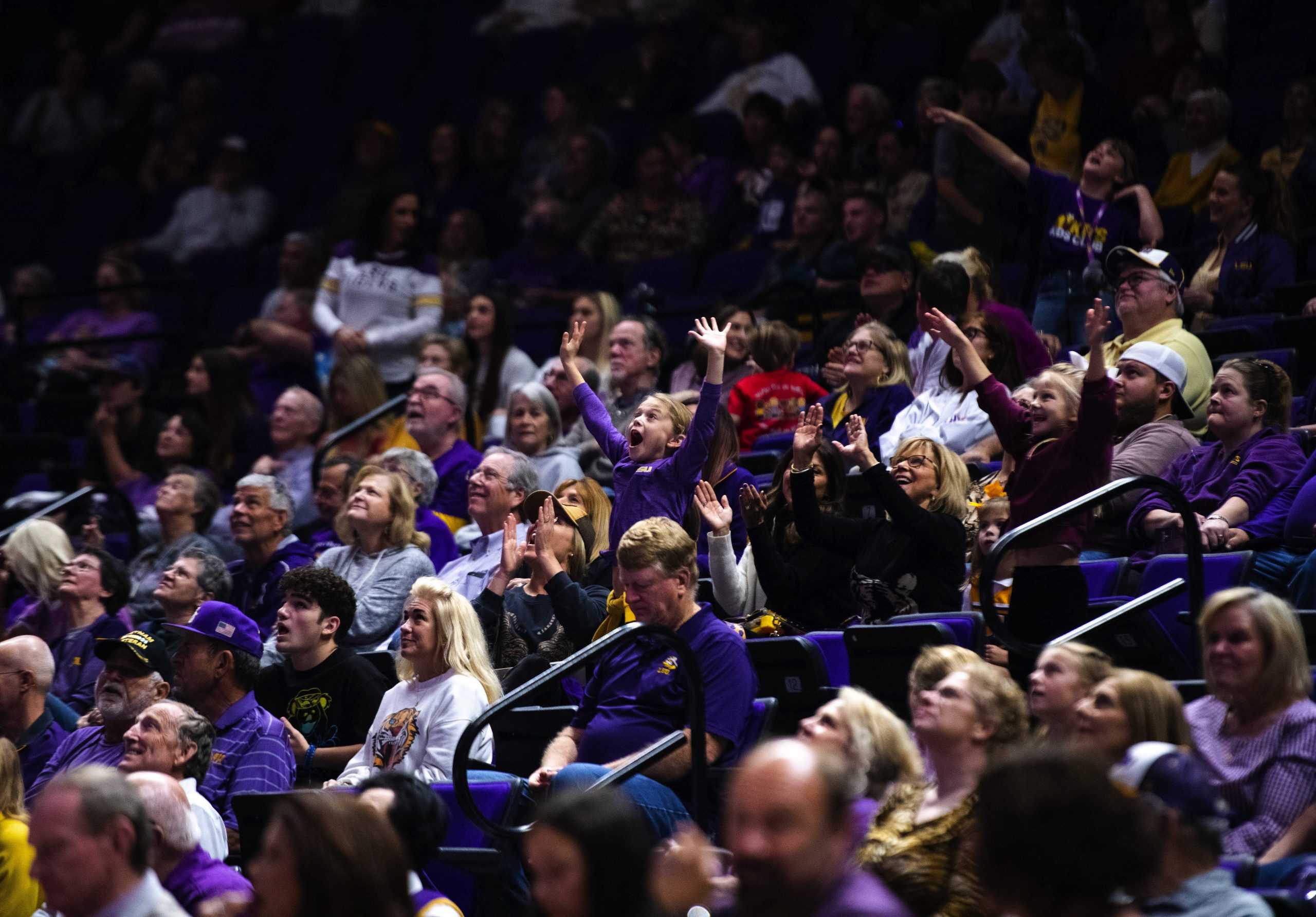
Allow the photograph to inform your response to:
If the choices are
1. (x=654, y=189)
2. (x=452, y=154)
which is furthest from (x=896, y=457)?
(x=452, y=154)

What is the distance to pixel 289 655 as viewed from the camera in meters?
5.57

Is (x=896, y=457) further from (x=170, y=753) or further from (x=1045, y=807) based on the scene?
(x=1045, y=807)

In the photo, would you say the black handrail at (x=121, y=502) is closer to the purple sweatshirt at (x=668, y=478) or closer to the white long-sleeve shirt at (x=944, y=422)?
the purple sweatshirt at (x=668, y=478)

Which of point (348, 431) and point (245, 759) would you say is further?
point (348, 431)

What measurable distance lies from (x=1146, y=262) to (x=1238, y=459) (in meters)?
1.16

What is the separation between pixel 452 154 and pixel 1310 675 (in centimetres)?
797

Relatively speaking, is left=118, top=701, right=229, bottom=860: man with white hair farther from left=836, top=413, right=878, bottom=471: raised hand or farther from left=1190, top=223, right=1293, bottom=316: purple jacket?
left=1190, top=223, right=1293, bottom=316: purple jacket

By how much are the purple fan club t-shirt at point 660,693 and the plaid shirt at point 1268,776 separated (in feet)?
3.97

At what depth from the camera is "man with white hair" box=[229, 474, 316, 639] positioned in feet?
22.1

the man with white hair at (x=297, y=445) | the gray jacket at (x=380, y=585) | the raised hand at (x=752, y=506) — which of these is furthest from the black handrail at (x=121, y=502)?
the raised hand at (x=752, y=506)

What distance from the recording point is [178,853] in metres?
3.80

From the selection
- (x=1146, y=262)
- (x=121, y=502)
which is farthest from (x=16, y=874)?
(x=1146, y=262)

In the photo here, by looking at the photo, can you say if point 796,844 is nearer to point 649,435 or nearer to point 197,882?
point 197,882

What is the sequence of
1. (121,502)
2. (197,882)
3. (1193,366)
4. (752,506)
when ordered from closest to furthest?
1. (197,882)
2. (752,506)
3. (1193,366)
4. (121,502)
